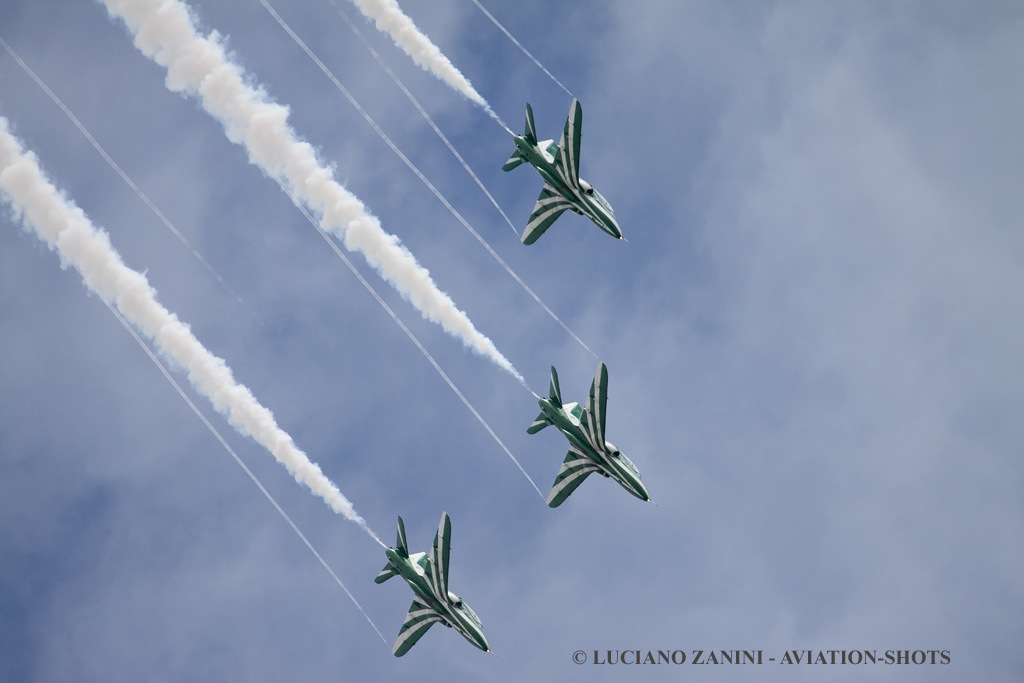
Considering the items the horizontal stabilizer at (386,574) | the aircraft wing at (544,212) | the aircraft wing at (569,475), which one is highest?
the aircraft wing at (544,212)

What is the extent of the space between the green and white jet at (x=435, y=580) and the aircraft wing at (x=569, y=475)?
589 cm

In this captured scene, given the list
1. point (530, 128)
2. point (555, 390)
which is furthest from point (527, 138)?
point (555, 390)

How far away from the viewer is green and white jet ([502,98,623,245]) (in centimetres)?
5938

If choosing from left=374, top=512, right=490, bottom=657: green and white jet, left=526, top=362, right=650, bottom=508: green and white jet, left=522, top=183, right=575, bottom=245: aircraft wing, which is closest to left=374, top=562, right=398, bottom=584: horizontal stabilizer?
left=374, top=512, right=490, bottom=657: green and white jet

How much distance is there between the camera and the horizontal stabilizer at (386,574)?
2295 inches

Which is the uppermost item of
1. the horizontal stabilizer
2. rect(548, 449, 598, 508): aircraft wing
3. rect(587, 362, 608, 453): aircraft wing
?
rect(587, 362, 608, 453): aircraft wing

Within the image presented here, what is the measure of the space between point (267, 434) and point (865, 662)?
29.8 meters

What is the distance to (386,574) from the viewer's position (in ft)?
192

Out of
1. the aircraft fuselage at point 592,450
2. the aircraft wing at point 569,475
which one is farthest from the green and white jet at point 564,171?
the aircraft wing at point 569,475

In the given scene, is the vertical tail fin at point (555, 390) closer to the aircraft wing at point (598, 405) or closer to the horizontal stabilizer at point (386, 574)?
the aircraft wing at point (598, 405)

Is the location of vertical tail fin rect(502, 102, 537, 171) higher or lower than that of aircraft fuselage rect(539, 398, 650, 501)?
higher

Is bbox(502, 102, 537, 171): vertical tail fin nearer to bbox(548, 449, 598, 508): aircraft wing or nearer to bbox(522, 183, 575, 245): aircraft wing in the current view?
bbox(522, 183, 575, 245): aircraft wing

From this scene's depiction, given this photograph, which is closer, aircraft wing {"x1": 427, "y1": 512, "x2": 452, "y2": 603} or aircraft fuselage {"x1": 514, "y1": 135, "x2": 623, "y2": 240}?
aircraft wing {"x1": 427, "y1": 512, "x2": 452, "y2": 603}

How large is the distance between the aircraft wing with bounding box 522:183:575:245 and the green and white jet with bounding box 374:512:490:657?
42.2 feet
